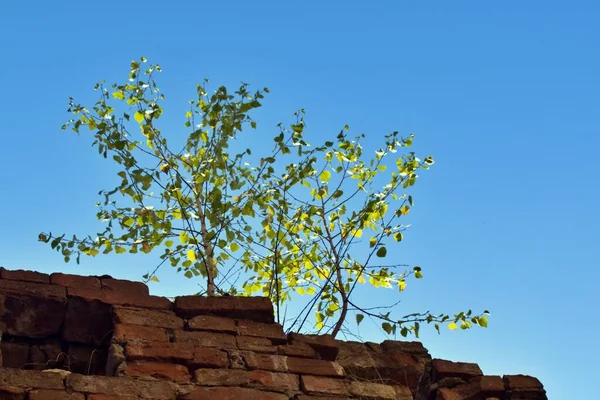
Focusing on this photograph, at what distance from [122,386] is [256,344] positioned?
77cm

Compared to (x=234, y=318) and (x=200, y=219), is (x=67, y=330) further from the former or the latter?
(x=200, y=219)

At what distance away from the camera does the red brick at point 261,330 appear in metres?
4.16

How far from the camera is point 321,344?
14.2ft

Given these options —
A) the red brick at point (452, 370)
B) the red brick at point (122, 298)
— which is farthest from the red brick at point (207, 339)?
the red brick at point (452, 370)

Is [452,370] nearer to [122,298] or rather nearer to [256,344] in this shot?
[256,344]

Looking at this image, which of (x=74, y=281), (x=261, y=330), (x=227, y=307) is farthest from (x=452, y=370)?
(x=74, y=281)

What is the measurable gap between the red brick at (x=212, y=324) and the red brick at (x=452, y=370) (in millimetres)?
1149

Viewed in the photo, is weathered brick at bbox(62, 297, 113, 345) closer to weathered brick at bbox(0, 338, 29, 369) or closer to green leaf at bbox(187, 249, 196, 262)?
weathered brick at bbox(0, 338, 29, 369)

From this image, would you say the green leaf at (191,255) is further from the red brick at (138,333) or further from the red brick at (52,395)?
the red brick at (52,395)

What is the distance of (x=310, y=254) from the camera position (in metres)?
6.38

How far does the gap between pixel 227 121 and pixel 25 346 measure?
9.29 ft

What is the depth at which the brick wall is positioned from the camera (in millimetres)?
3701

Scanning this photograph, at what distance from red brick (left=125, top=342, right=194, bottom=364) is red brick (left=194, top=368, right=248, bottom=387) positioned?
0.10 meters

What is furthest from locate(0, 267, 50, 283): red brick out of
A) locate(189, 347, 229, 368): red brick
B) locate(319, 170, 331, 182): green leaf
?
locate(319, 170, 331, 182): green leaf
